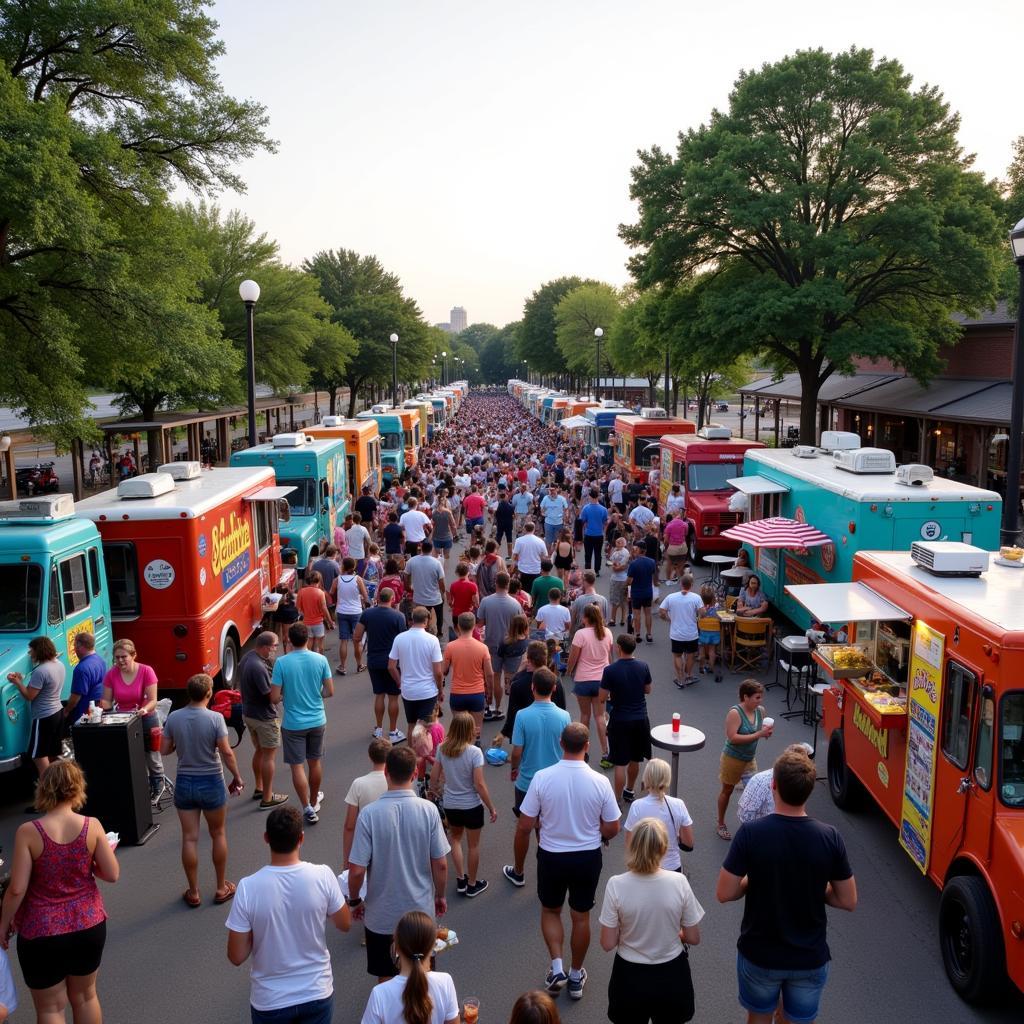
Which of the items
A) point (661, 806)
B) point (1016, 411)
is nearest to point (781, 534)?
point (1016, 411)

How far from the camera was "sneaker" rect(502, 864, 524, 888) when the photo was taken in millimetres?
7176

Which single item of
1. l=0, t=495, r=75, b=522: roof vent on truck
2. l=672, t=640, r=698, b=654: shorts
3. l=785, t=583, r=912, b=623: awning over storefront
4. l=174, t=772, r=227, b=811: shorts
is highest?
l=0, t=495, r=75, b=522: roof vent on truck

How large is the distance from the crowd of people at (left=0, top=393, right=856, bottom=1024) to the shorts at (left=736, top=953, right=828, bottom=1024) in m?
0.01

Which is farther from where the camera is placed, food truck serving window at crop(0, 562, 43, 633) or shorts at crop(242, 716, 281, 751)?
food truck serving window at crop(0, 562, 43, 633)

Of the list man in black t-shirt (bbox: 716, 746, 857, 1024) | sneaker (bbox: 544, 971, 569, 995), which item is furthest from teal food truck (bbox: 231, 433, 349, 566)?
man in black t-shirt (bbox: 716, 746, 857, 1024)

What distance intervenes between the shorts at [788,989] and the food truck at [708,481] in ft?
47.5

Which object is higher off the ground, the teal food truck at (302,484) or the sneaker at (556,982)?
the teal food truck at (302,484)

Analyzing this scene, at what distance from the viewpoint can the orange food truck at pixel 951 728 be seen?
5.38 m

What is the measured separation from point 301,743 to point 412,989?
4.80m

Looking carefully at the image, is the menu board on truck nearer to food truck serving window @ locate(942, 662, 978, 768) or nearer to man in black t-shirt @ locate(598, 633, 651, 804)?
food truck serving window @ locate(942, 662, 978, 768)

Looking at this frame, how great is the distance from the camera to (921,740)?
6.52 m

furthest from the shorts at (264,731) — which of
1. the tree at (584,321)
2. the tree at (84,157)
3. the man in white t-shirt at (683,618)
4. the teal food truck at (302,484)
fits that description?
the tree at (584,321)

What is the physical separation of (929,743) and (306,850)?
5006 mm

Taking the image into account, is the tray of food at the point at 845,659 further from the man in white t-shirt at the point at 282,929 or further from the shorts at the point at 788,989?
the man in white t-shirt at the point at 282,929
